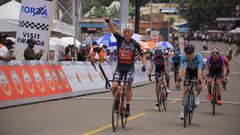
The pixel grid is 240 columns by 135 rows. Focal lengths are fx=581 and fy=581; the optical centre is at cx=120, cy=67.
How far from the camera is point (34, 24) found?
70.4 feet

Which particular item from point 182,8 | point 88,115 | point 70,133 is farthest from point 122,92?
point 182,8

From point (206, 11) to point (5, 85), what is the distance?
123301 millimetres

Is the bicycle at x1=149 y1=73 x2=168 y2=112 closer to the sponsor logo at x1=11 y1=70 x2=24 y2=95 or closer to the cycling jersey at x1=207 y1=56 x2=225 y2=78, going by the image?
the cycling jersey at x1=207 y1=56 x2=225 y2=78

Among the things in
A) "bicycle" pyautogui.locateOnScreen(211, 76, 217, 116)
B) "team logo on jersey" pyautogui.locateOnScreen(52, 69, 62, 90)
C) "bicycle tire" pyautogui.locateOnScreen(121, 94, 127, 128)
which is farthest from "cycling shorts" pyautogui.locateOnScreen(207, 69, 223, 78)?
"team logo on jersey" pyautogui.locateOnScreen(52, 69, 62, 90)

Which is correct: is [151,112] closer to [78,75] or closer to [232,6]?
[78,75]

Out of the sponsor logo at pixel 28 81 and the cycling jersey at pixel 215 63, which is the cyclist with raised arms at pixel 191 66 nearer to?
the cycling jersey at pixel 215 63

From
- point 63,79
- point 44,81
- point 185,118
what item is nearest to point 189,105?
point 185,118

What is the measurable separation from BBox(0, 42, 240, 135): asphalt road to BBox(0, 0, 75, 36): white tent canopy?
5.51m

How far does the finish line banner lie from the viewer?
2136 centimetres

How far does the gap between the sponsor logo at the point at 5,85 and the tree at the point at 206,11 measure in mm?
118481

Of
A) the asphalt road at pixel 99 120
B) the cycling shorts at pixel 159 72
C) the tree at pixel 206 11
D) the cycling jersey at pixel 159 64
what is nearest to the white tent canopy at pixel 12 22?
the asphalt road at pixel 99 120

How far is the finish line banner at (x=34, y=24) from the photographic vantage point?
21.4 meters

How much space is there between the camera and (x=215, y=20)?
5595 inches

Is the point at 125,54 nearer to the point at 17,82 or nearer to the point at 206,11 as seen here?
the point at 17,82
